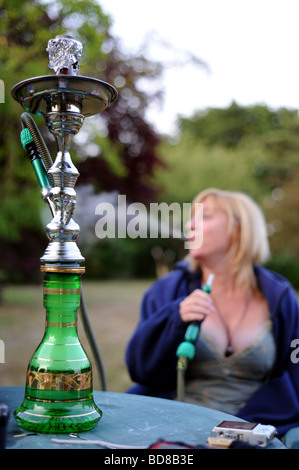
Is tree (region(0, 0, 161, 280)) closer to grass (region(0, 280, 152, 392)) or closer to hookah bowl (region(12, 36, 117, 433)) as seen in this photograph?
grass (region(0, 280, 152, 392))

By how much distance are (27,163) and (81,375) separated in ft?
14.3

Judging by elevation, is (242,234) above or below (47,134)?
below

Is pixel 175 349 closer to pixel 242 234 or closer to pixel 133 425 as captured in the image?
pixel 242 234

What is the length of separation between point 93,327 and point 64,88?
8172 mm

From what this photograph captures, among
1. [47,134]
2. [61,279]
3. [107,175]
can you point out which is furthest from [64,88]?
[107,175]

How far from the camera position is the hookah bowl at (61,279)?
0.97 metres

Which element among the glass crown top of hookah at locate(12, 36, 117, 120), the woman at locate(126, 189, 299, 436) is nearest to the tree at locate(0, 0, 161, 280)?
the woman at locate(126, 189, 299, 436)

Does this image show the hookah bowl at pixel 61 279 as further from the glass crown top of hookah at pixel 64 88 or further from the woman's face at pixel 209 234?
the woman's face at pixel 209 234

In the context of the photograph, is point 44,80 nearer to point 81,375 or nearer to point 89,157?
point 81,375

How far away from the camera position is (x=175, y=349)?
1860 millimetres

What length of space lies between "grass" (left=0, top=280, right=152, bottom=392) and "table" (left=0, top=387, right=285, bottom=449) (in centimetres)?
334

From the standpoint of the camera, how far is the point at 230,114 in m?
28.1

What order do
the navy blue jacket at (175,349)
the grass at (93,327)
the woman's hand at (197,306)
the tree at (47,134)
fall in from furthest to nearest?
the grass at (93,327)
the tree at (47,134)
the navy blue jacket at (175,349)
the woman's hand at (197,306)

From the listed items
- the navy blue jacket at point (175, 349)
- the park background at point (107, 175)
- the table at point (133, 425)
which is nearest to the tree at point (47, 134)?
the park background at point (107, 175)
